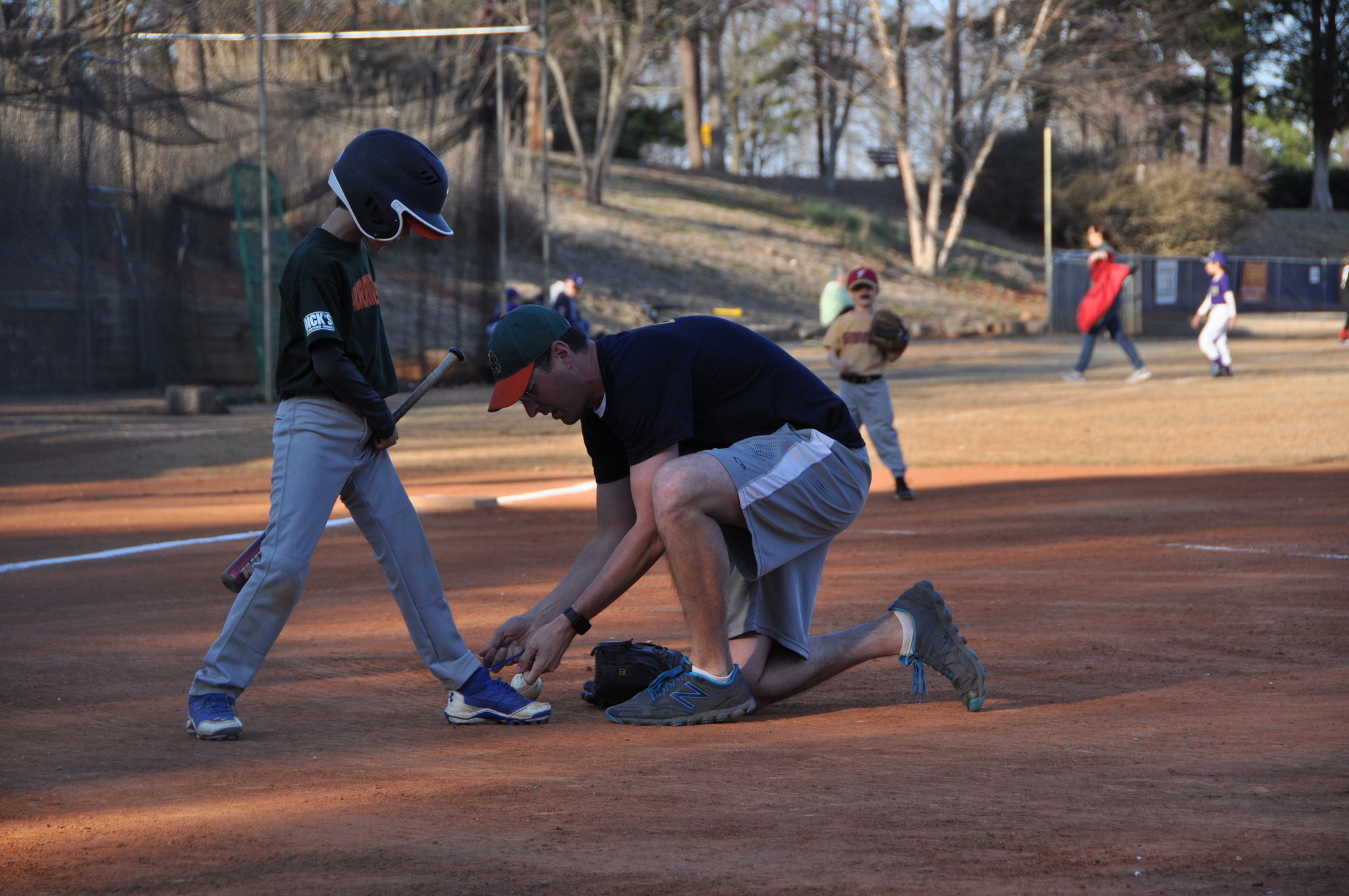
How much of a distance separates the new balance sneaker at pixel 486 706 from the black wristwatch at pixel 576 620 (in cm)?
42

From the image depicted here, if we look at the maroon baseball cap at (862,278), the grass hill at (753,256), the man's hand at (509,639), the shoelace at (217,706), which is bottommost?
the shoelace at (217,706)

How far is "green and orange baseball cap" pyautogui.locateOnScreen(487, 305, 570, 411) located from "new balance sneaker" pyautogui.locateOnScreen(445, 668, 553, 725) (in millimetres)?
994

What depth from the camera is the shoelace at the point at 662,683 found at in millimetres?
4605

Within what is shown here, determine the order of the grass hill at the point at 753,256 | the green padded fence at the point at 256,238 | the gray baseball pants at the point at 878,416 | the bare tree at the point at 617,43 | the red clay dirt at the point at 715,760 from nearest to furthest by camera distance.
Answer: the red clay dirt at the point at 715,760 → the gray baseball pants at the point at 878,416 → the green padded fence at the point at 256,238 → the grass hill at the point at 753,256 → the bare tree at the point at 617,43

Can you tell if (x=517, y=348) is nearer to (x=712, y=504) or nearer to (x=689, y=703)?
(x=712, y=504)

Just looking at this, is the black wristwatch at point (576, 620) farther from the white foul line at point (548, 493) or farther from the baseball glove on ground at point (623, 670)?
the white foul line at point (548, 493)

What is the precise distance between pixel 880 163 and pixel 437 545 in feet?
173

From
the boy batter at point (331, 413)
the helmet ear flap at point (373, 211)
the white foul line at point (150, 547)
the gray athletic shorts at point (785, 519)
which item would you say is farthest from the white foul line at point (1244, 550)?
the helmet ear flap at point (373, 211)

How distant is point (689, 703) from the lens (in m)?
4.55

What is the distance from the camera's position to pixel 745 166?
240 ft

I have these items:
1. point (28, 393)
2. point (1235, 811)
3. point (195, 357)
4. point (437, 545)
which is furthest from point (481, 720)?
point (195, 357)

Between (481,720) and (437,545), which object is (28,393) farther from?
(481,720)

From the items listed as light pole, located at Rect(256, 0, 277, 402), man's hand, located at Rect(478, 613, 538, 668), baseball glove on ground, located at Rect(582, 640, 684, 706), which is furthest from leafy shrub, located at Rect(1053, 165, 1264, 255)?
man's hand, located at Rect(478, 613, 538, 668)

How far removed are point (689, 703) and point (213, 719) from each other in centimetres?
153
